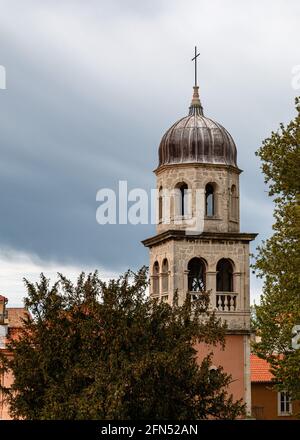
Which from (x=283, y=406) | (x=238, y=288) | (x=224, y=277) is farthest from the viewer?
(x=283, y=406)

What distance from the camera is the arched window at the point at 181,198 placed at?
4475 centimetres

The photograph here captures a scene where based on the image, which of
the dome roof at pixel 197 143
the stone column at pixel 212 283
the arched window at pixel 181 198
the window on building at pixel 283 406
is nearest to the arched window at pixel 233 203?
the dome roof at pixel 197 143

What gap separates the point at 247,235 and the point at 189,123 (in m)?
5.10

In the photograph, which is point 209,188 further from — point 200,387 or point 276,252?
point 200,387

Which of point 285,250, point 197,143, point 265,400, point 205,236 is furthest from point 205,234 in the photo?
point 265,400

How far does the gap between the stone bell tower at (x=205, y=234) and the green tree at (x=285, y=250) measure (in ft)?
26.9

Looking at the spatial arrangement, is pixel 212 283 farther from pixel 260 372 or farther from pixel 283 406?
pixel 283 406

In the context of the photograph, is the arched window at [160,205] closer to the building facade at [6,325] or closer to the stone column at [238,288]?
the stone column at [238,288]

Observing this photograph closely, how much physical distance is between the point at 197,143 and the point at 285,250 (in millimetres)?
11842

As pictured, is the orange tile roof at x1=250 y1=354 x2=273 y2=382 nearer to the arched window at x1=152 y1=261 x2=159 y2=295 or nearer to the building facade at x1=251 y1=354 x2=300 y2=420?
the building facade at x1=251 y1=354 x2=300 y2=420

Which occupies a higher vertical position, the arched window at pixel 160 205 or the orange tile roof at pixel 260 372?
the arched window at pixel 160 205

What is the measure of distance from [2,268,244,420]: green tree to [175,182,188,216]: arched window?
13.0 m

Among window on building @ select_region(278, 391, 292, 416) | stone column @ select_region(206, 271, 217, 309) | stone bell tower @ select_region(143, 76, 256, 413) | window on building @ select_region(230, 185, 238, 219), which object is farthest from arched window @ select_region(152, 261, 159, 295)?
window on building @ select_region(278, 391, 292, 416)

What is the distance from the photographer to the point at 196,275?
147 ft
